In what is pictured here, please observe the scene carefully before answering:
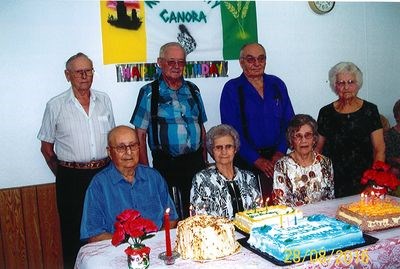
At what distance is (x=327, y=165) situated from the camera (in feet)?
11.1

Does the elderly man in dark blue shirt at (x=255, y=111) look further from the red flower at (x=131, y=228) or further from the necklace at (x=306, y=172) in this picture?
the red flower at (x=131, y=228)

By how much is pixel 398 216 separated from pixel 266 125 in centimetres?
170

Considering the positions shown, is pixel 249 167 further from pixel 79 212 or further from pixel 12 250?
pixel 12 250

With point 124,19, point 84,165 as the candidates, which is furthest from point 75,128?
point 124,19

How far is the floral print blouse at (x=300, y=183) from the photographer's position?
3.24m

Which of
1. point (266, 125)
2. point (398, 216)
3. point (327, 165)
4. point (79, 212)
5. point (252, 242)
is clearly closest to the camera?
point (252, 242)

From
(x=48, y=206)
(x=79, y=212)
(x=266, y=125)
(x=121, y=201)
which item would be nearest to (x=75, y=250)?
(x=79, y=212)

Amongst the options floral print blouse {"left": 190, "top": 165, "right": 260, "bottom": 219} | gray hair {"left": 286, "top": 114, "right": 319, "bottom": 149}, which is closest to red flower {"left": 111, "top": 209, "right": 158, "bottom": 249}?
floral print blouse {"left": 190, "top": 165, "right": 260, "bottom": 219}

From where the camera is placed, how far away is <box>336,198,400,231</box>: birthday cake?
2.49 metres

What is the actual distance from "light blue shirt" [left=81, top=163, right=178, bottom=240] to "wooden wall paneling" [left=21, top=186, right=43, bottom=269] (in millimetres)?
1630

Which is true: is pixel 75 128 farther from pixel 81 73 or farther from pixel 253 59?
pixel 253 59

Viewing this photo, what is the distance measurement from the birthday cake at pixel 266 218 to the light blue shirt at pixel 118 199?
62 centimetres

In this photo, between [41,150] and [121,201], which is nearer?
[121,201]

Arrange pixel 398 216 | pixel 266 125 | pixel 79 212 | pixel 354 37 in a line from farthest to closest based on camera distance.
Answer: pixel 354 37
pixel 266 125
pixel 79 212
pixel 398 216
